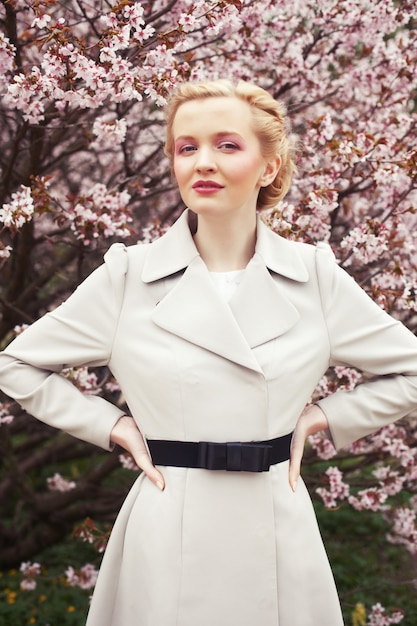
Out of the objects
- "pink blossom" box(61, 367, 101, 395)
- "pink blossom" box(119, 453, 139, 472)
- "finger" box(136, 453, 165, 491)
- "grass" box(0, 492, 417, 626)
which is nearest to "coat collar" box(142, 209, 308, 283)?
"finger" box(136, 453, 165, 491)

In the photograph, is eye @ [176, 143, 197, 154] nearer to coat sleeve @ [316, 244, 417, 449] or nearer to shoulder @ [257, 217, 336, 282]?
shoulder @ [257, 217, 336, 282]

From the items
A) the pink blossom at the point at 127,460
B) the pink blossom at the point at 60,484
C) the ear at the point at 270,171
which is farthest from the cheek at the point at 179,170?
the pink blossom at the point at 60,484

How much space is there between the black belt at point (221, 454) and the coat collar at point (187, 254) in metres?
0.46

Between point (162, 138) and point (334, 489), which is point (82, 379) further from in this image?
point (162, 138)

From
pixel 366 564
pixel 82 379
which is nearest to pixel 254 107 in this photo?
pixel 82 379

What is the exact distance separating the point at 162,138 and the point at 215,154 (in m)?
2.43

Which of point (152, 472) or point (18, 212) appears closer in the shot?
point (152, 472)

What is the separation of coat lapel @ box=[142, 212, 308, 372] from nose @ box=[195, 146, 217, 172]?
27 centimetres

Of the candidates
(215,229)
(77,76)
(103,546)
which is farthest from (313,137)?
(103,546)

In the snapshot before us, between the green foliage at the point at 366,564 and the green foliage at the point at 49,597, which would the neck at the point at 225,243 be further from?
the green foliage at the point at 49,597

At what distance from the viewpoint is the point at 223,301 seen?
A: 1.98 metres

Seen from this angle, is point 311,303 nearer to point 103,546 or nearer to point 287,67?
point 103,546

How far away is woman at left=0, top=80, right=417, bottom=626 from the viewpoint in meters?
1.94

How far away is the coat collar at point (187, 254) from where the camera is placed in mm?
2055
